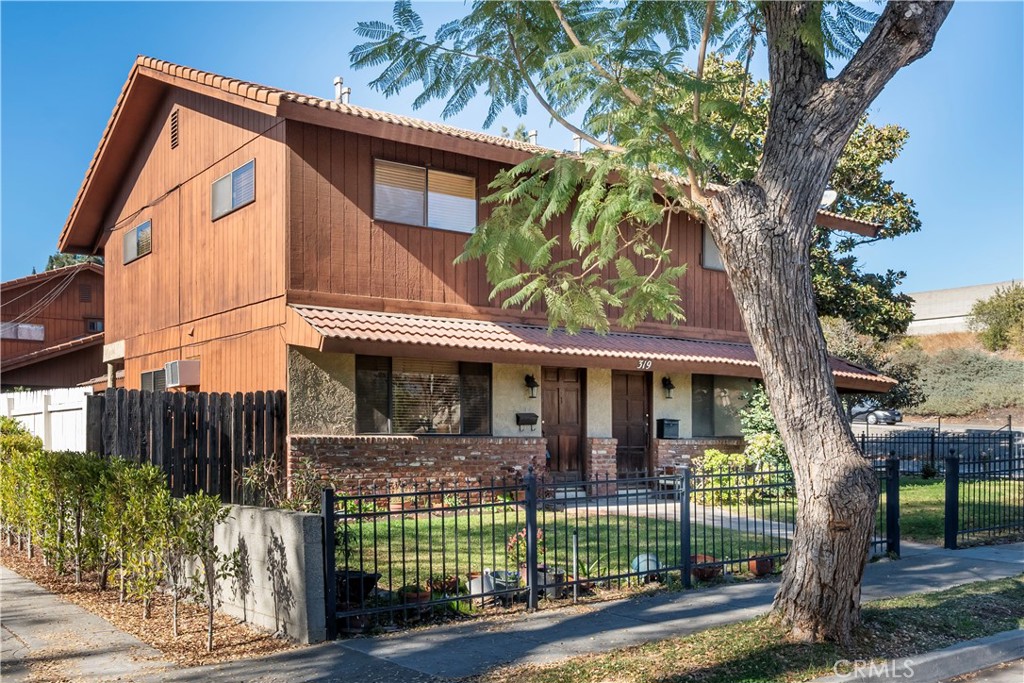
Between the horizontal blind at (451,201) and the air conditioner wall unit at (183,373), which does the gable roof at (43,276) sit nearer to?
the air conditioner wall unit at (183,373)

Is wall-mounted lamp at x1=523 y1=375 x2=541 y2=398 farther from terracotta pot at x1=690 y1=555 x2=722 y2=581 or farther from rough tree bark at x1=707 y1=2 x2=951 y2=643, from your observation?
rough tree bark at x1=707 y1=2 x2=951 y2=643

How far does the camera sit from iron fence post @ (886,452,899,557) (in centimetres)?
1136

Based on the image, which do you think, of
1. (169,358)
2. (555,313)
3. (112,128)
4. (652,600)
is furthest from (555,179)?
(112,128)

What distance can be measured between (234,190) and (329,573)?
1077 cm


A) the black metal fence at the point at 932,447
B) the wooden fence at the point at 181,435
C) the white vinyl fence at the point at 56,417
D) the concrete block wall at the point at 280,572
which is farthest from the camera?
the black metal fence at the point at 932,447

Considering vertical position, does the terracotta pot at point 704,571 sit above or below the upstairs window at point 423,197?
below

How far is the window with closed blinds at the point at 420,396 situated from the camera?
15.5 metres

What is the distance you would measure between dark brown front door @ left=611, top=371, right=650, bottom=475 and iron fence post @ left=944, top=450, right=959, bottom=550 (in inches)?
289

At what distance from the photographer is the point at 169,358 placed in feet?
62.1

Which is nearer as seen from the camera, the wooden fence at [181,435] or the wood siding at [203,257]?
the wooden fence at [181,435]

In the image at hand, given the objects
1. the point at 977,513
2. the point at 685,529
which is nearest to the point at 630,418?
the point at 977,513

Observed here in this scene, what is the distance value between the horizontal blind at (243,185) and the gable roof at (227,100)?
1201mm

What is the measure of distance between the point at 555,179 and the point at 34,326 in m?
36.0

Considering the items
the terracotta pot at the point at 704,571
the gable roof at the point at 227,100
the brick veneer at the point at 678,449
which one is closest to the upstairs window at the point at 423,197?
the gable roof at the point at 227,100
